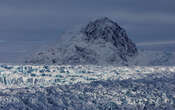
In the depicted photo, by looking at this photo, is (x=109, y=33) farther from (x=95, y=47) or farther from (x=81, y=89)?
(x=81, y=89)

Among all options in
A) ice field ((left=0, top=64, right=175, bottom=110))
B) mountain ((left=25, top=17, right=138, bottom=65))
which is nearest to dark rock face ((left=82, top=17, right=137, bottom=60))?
mountain ((left=25, top=17, right=138, bottom=65))

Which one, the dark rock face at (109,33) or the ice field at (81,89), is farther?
the dark rock face at (109,33)

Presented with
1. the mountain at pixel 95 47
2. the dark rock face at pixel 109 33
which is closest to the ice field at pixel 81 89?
the mountain at pixel 95 47

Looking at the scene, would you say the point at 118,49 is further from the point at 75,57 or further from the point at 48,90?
the point at 48,90

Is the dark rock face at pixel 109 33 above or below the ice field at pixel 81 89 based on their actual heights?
above

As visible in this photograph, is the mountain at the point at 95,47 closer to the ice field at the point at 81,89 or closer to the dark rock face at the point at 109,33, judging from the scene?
the dark rock face at the point at 109,33

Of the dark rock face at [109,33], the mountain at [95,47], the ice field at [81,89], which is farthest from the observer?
the dark rock face at [109,33]

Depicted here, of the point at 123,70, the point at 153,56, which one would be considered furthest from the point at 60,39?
the point at 123,70

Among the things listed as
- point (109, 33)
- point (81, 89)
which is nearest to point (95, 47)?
point (109, 33)
